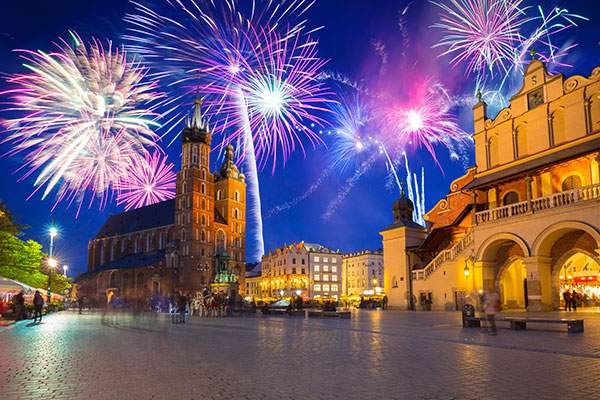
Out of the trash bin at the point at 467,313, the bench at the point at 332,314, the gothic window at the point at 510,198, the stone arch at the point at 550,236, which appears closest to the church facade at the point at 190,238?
the bench at the point at 332,314

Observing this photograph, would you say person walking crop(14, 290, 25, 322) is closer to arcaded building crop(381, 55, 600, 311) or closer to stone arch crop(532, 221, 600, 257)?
arcaded building crop(381, 55, 600, 311)

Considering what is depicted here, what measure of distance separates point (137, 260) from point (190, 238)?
60.7 ft

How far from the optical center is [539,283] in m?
26.2

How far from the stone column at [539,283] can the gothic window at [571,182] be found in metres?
4.88

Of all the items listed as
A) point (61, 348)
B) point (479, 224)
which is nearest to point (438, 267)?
point (479, 224)

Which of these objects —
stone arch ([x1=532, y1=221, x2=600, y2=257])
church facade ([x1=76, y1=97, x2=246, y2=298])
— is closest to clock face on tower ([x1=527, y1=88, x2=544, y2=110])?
stone arch ([x1=532, y1=221, x2=600, y2=257])

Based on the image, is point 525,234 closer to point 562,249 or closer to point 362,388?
point 562,249

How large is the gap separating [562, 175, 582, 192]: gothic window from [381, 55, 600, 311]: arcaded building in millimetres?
57

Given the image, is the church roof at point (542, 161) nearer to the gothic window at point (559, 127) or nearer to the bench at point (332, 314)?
the gothic window at point (559, 127)

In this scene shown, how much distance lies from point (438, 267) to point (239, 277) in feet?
205

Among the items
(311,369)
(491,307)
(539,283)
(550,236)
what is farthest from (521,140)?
(311,369)

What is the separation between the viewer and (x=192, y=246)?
279ft

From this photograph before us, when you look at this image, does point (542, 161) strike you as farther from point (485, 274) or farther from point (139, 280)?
point (139, 280)

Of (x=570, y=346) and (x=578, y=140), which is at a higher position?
(x=578, y=140)
